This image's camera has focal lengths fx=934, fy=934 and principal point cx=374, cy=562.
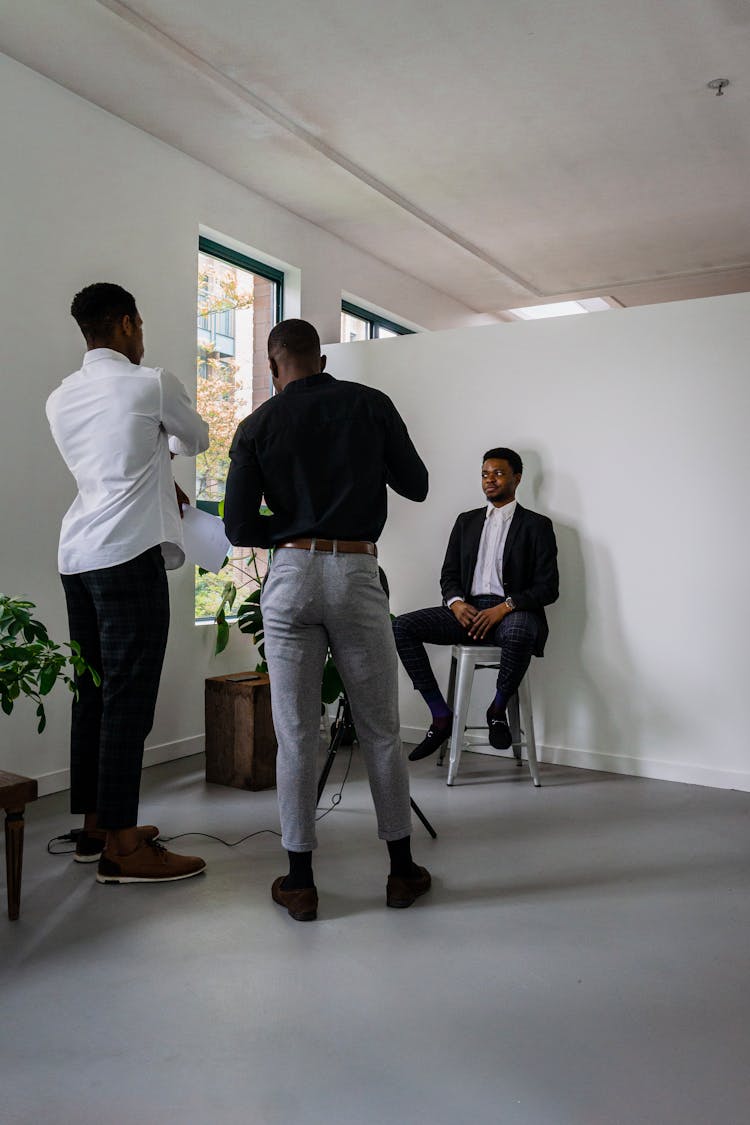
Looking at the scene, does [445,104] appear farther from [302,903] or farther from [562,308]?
[562,308]

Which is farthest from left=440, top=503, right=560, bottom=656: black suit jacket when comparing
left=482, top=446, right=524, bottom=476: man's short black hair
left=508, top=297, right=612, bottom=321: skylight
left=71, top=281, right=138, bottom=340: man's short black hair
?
left=508, top=297, right=612, bottom=321: skylight

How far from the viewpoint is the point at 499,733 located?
12.2ft

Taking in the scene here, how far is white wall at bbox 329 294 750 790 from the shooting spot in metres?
3.86

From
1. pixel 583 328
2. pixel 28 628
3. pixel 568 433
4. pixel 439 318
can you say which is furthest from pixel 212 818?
pixel 439 318

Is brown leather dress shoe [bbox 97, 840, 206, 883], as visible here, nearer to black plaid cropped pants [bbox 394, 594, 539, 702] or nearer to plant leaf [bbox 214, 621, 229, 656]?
black plaid cropped pants [bbox 394, 594, 539, 702]

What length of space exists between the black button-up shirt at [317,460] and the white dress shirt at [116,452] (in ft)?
0.92

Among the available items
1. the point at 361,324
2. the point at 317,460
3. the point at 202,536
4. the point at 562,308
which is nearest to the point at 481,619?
the point at 202,536

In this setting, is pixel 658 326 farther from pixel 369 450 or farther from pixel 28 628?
pixel 28 628

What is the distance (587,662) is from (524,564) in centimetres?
55

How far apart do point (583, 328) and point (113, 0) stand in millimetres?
2246

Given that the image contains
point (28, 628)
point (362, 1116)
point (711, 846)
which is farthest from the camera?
point (711, 846)

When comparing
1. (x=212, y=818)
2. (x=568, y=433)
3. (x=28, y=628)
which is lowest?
(x=212, y=818)

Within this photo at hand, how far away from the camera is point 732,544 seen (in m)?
3.86

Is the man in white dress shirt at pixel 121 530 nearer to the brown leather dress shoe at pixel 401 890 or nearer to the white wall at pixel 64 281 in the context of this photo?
the brown leather dress shoe at pixel 401 890
